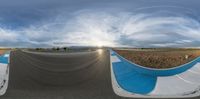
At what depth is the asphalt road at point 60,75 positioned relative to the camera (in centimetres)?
651

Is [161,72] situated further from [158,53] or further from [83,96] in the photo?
[158,53]

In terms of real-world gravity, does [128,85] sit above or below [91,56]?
below

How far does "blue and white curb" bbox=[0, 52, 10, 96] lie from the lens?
6.31 m

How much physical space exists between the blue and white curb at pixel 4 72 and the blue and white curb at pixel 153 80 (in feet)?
6.61

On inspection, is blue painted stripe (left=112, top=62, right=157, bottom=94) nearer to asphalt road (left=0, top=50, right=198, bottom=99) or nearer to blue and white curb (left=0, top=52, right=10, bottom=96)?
asphalt road (left=0, top=50, right=198, bottom=99)

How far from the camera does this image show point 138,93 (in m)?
6.14

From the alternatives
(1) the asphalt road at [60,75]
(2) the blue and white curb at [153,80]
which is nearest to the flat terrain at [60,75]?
(1) the asphalt road at [60,75]

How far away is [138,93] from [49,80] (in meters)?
1.86

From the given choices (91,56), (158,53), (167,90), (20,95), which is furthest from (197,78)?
(158,53)

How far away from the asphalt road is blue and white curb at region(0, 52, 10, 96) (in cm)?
9

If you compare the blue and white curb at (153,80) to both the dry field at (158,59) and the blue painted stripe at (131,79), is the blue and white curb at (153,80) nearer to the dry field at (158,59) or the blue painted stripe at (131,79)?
the blue painted stripe at (131,79)

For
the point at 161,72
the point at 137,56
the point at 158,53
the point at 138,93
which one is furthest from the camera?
the point at 158,53

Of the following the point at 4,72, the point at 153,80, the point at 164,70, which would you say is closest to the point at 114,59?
the point at 153,80

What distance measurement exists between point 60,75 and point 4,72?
113cm
